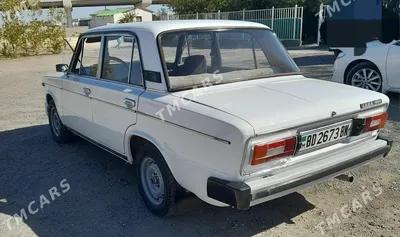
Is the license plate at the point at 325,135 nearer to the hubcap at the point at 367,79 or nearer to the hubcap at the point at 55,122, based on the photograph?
the hubcap at the point at 55,122

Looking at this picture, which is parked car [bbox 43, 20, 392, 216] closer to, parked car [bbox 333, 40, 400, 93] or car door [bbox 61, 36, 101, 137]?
car door [bbox 61, 36, 101, 137]

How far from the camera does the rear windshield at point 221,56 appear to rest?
131 inches

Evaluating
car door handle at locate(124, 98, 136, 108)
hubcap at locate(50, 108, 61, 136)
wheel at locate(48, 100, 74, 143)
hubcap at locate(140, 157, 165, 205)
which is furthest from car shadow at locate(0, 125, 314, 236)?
car door handle at locate(124, 98, 136, 108)

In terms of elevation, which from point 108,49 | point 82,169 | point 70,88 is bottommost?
point 82,169

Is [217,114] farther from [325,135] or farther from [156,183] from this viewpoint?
[156,183]

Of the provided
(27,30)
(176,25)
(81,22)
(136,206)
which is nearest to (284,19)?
(27,30)

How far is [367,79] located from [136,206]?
5.55 m

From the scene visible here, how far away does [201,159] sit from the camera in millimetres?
2678

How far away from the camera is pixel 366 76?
7.22m

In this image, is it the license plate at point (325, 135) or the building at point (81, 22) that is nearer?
the license plate at point (325, 135)

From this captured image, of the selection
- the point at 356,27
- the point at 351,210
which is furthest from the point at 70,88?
the point at 356,27

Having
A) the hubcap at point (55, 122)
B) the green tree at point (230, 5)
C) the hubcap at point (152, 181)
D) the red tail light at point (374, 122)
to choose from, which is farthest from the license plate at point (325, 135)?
the green tree at point (230, 5)

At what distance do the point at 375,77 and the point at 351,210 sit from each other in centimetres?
450

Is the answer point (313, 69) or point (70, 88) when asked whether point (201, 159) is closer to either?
point (70, 88)
